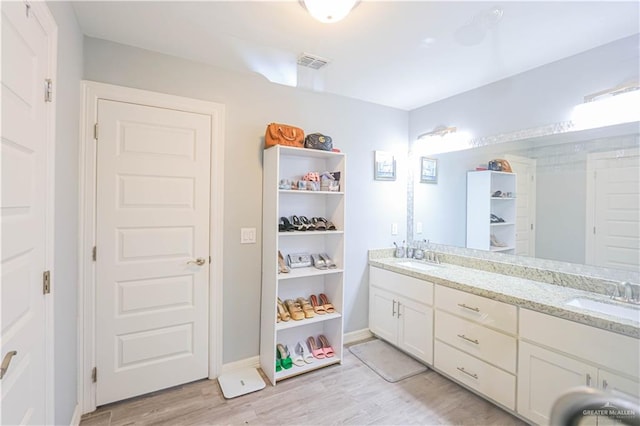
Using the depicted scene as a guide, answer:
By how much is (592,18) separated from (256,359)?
333 centimetres

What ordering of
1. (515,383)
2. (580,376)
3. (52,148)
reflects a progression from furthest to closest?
(515,383) < (580,376) < (52,148)

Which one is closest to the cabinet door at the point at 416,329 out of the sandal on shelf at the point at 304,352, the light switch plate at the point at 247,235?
the sandal on shelf at the point at 304,352

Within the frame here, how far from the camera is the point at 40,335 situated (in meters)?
1.23

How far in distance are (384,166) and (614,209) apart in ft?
5.97

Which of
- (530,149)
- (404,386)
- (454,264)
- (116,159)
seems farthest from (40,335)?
(530,149)

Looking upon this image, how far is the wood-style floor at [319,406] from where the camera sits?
1874 mm

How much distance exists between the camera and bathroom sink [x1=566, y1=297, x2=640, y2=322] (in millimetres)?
1627

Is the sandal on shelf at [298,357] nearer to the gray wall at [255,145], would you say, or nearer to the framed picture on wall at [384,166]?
the gray wall at [255,145]

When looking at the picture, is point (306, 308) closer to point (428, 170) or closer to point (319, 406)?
point (319, 406)

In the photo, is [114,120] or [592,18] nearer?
[592,18]

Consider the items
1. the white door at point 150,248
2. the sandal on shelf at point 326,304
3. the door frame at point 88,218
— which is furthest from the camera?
the sandal on shelf at point 326,304

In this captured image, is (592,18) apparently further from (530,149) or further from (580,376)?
(580,376)

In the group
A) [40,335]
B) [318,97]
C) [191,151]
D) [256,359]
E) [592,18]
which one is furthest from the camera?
[318,97]

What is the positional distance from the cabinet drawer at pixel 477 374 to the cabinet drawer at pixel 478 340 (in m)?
0.05
